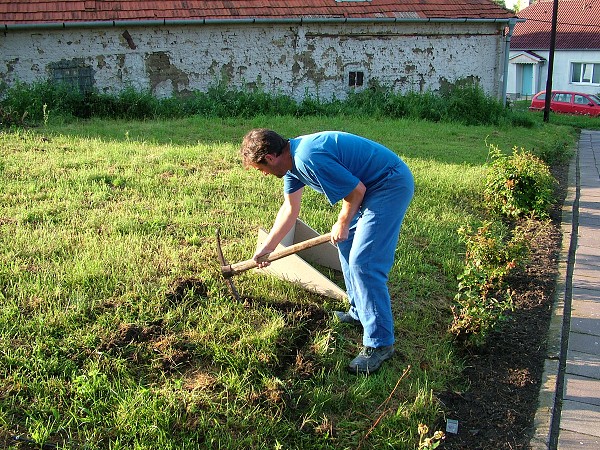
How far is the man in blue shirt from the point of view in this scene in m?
3.38

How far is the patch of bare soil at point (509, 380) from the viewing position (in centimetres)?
351

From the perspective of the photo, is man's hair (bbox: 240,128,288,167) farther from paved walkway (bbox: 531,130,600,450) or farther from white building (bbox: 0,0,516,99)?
white building (bbox: 0,0,516,99)

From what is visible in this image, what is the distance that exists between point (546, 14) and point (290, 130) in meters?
33.0


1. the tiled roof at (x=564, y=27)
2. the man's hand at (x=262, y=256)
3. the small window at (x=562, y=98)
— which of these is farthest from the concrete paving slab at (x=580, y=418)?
the tiled roof at (x=564, y=27)

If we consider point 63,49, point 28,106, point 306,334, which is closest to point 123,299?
point 306,334

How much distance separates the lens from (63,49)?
14156 mm

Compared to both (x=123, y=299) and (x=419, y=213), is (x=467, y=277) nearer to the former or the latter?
(x=419, y=213)

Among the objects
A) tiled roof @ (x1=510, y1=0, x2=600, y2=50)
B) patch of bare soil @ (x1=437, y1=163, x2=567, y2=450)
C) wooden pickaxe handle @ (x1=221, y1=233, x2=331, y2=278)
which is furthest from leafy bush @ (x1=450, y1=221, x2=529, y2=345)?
tiled roof @ (x1=510, y1=0, x2=600, y2=50)

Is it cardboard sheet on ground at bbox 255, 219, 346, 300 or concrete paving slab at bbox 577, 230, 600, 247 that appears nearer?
cardboard sheet on ground at bbox 255, 219, 346, 300

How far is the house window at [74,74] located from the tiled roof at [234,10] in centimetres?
104

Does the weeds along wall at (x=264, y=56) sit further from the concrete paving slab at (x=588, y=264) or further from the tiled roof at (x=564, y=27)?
the tiled roof at (x=564, y=27)

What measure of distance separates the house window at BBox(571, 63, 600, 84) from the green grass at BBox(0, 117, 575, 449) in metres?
31.5

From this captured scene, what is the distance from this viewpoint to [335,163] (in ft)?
11.0

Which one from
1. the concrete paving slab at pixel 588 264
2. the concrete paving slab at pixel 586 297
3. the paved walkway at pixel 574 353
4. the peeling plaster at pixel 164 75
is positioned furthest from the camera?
the peeling plaster at pixel 164 75
